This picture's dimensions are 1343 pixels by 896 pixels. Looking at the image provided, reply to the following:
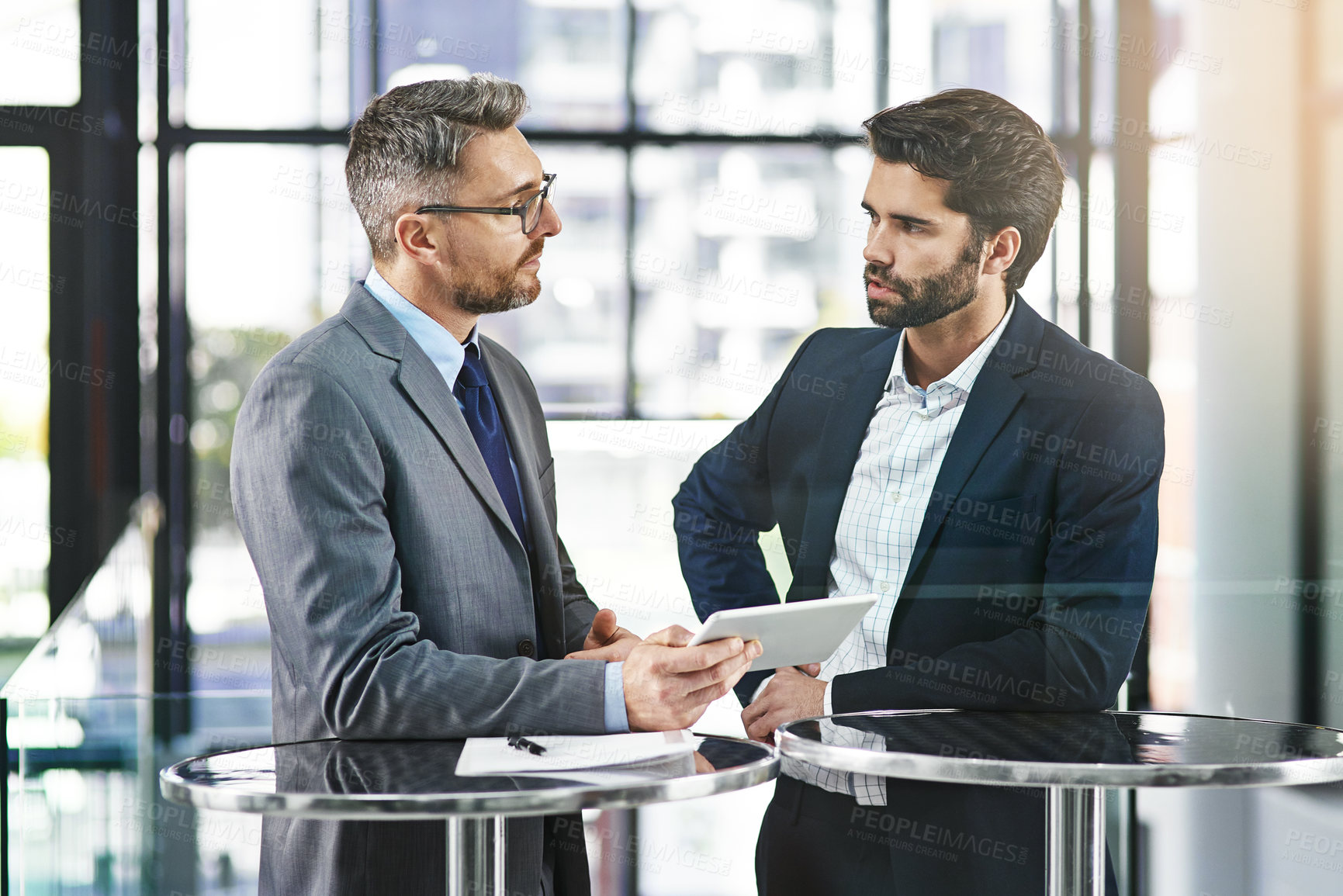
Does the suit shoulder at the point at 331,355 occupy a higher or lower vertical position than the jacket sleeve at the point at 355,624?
higher

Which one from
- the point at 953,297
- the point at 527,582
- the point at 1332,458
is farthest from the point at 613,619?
the point at 1332,458

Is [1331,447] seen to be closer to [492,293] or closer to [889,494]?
[889,494]

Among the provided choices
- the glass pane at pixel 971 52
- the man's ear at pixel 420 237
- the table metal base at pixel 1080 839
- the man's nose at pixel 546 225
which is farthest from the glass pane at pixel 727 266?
the table metal base at pixel 1080 839

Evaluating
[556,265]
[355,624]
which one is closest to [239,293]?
[556,265]

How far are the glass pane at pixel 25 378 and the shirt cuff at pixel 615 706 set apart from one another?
6.06ft

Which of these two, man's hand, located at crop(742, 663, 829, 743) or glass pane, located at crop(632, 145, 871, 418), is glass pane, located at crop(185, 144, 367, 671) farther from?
man's hand, located at crop(742, 663, 829, 743)

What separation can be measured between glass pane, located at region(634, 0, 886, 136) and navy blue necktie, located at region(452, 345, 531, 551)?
1.03 m

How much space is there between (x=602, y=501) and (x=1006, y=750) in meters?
1.45

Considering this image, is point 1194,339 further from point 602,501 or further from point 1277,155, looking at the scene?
point 602,501

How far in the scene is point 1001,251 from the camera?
2625 millimetres

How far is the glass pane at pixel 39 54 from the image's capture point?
2900 millimetres

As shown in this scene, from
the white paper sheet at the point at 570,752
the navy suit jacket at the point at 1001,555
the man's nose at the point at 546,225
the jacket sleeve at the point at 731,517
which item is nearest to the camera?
Result: the white paper sheet at the point at 570,752

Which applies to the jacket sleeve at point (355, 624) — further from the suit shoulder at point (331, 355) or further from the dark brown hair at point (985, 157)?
the dark brown hair at point (985, 157)

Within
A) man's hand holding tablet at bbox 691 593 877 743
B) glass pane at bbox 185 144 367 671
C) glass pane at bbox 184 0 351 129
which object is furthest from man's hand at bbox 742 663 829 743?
glass pane at bbox 184 0 351 129
